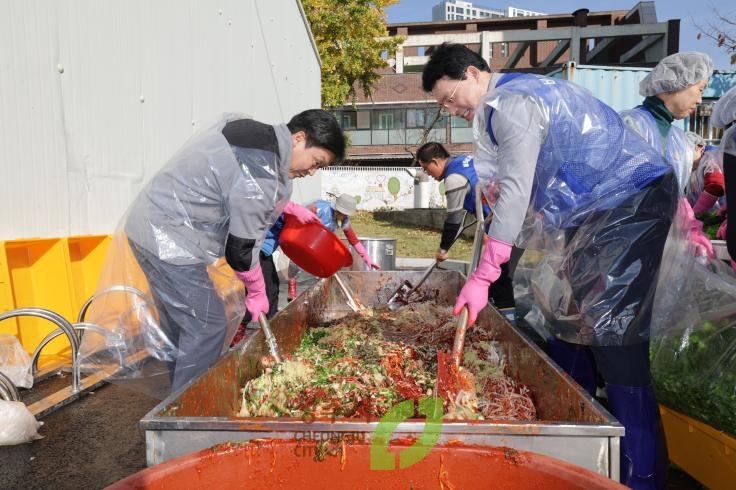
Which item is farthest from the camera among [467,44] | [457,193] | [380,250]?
[467,44]

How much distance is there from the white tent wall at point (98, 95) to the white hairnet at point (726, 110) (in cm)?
485

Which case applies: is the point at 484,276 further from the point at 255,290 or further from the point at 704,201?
the point at 704,201

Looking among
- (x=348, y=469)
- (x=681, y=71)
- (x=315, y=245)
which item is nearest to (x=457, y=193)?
(x=315, y=245)

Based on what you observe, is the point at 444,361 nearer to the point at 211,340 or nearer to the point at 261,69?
the point at 211,340

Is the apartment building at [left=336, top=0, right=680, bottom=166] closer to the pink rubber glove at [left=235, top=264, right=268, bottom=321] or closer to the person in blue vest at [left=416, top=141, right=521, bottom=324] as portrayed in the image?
the person in blue vest at [left=416, top=141, right=521, bottom=324]

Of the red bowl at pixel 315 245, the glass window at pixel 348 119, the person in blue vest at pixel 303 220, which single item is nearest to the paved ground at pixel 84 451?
the person in blue vest at pixel 303 220

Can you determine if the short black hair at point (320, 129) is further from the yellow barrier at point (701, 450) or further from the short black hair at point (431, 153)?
the short black hair at point (431, 153)

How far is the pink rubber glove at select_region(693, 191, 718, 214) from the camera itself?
5.14 metres

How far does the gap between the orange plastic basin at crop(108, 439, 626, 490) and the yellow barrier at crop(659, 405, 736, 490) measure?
162cm

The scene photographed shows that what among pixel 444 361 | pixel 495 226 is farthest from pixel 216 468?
pixel 495 226

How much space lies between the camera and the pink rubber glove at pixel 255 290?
3.34 meters

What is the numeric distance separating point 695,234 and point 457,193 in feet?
9.04

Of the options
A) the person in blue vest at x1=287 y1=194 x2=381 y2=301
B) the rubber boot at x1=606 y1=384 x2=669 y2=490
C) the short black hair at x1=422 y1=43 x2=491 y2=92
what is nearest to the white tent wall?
the person in blue vest at x1=287 y1=194 x2=381 y2=301

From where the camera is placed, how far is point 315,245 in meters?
4.37
